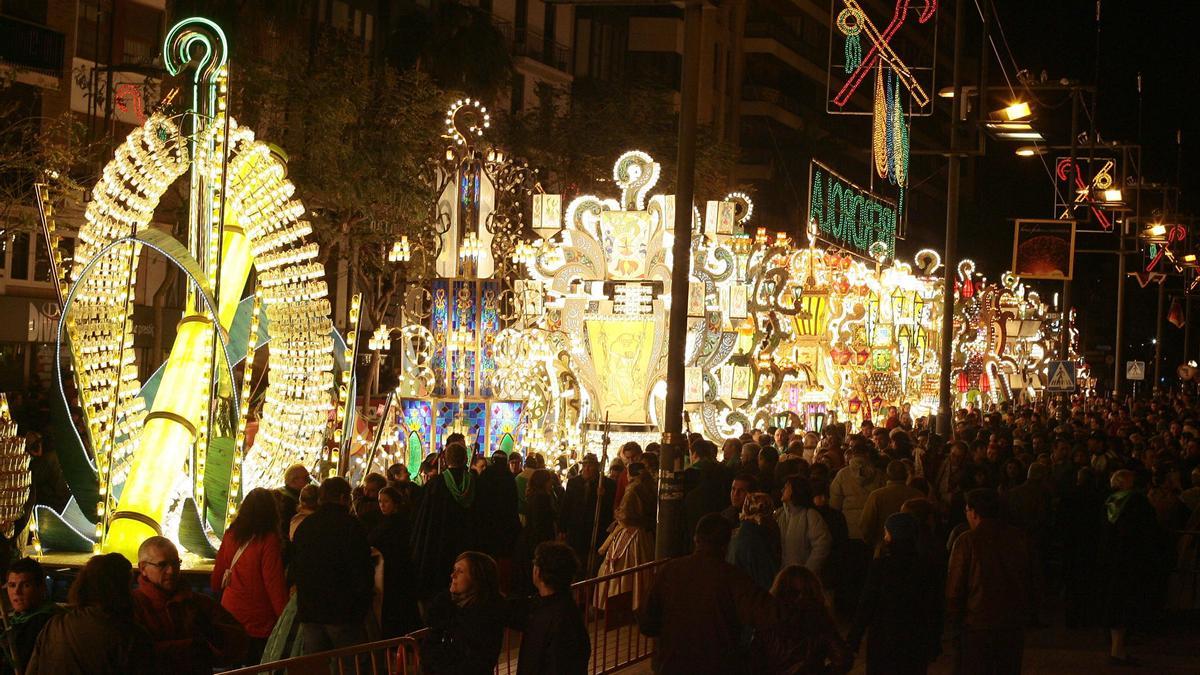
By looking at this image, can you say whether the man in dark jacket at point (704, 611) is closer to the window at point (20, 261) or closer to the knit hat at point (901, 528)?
the knit hat at point (901, 528)

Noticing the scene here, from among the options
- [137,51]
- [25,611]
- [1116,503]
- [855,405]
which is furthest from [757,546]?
[137,51]

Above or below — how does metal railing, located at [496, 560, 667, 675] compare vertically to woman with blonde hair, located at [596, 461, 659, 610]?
below

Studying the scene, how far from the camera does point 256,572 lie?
31.2 feet

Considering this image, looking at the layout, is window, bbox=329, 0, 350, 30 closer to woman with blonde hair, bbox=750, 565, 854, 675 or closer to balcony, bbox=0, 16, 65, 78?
balcony, bbox=0, 16, 65, 78

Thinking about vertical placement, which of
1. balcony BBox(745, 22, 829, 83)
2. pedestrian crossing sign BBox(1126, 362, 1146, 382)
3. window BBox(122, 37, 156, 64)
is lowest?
pedestrian crossing sign BBox(1126, 362, 1146, 382)

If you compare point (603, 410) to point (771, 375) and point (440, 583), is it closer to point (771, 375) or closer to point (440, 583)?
point (771, 375)

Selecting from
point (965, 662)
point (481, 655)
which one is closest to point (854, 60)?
point (965, 662)

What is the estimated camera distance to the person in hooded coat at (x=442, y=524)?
12.8 metres

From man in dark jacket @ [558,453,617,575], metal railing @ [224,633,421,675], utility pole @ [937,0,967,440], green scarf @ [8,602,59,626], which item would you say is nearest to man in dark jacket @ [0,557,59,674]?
green scarf @ [8,602,59,626]

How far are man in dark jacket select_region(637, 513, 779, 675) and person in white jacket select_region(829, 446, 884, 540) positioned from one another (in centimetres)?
617

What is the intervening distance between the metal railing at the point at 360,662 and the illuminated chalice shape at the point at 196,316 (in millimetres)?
4971

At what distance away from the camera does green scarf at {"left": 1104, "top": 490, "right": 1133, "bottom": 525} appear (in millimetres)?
13562

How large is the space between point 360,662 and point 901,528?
305cm

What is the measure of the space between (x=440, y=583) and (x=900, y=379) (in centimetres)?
2690
